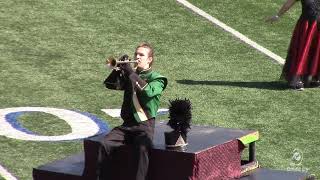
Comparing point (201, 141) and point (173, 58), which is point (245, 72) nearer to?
point (173, 58)

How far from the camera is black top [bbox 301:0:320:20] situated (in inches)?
640

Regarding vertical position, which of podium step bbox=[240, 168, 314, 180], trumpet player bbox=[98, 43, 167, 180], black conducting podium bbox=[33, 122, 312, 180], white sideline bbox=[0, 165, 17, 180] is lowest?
white sideline bbox=[0, 165, 17, 180]

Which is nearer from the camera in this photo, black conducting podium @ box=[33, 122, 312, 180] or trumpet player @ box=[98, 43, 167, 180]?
black conducting podium @ box=[33, 122, 312, 180]

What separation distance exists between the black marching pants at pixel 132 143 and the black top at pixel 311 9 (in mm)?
5957

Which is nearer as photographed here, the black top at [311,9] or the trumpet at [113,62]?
the trumpet at [113,62]

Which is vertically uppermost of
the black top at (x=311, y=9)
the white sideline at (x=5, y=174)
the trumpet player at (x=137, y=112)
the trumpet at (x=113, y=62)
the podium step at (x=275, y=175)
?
the black top at (x=311, y=9)

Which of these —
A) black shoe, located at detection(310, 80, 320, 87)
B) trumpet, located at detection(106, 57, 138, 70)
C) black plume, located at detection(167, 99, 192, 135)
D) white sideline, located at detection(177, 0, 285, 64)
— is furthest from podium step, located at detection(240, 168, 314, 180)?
white sideline, located at detection(177, 0, 285, 64)

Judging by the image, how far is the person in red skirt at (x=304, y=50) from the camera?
16.3 m

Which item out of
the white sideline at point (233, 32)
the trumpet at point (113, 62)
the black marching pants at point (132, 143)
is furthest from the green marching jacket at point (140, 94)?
the white sideline at point (233, 32)

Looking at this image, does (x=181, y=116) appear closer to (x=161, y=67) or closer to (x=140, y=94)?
(x=140, y=94)

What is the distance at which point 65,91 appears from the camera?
15.6 metres

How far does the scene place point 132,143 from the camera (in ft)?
35.6

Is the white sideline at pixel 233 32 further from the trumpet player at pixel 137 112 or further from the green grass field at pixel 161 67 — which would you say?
the trumpet player at pixel 137 112

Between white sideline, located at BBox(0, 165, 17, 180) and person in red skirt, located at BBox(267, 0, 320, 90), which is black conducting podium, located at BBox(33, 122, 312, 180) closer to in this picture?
white sideline, located at BBox(0, 165, 17, 180)
